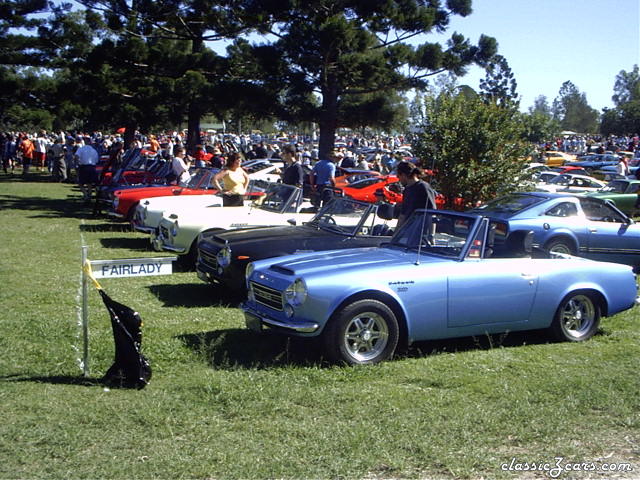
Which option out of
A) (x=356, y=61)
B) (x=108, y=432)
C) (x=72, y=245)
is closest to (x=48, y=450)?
(x=108, y=432)

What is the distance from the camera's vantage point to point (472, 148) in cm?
1403

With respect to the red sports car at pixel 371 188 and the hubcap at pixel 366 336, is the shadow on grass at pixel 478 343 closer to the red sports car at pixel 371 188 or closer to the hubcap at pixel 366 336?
Result: the hubcap at pixel 366 336

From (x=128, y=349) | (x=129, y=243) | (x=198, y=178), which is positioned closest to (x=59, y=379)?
(x=128, y=349)

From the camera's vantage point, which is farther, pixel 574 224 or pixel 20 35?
pixel 20 35

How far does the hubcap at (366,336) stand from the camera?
635cm

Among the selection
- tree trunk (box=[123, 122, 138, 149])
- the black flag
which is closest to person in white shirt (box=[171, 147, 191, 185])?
the black flag

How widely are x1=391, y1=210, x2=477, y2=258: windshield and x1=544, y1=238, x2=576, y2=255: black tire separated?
5.14 metres

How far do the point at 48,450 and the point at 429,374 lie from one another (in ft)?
10.3

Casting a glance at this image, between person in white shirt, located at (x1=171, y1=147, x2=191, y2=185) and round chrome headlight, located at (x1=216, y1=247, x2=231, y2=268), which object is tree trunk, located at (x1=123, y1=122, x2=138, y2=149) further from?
round chrome headlight, located at (x1=216, y1=247, x2=231, y2=268)

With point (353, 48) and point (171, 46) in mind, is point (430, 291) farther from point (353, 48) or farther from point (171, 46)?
point (171, 46)

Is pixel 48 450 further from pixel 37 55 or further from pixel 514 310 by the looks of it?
pixel 37 55

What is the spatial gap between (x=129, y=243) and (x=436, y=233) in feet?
26.8

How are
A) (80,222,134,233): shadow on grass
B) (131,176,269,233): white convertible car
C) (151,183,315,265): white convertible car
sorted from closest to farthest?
(151,183,315,265): white convertible car
(131,176,269,233): white convertible car
(80,222,134,233): shadow on grass

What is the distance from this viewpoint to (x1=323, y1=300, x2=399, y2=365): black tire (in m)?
6.23
